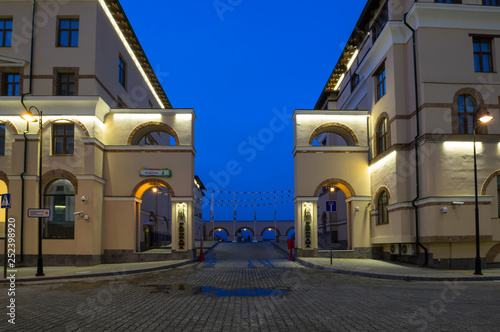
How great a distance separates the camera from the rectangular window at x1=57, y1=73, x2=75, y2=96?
2427 centimetres

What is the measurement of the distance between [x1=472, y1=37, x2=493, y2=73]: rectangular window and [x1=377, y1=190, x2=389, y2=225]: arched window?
742 centimetres

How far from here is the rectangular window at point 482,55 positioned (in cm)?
2133

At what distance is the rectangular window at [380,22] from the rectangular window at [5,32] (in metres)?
19.7

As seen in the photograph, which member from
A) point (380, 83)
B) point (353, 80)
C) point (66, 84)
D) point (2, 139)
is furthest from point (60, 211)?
point (353, 80)

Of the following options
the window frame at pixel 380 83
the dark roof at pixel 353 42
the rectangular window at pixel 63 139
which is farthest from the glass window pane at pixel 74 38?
the window frame at pixel 380 83

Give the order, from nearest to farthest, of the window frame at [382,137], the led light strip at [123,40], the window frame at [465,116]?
the window frame at [465,116], the window frame at [382,137], the led light strip at [123,40]

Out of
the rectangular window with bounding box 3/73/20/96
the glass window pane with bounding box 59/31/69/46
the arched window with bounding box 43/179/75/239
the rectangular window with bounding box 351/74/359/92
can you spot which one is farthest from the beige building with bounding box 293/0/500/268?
the rectangular window with bounding box 3/73/20/96

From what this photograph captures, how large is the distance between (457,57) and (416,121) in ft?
11.4

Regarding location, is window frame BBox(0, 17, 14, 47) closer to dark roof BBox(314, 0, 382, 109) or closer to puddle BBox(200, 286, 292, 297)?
puddle BBox(200, 286, 292, 297)

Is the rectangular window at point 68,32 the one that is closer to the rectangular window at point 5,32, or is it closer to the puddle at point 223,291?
the rectangular window at point 5,32

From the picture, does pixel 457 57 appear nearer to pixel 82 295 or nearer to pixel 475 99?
pixel 475 99

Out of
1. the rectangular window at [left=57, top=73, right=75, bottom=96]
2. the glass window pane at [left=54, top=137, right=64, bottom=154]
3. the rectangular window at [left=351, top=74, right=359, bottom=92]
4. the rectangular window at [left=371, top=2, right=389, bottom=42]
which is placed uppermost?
the rectangular window at [left=371, top=2, right=389, bottom=42]

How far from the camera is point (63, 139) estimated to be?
77.1ft

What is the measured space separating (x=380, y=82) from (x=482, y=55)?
204 inches
